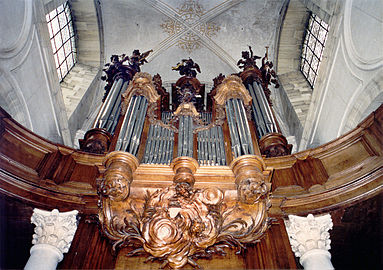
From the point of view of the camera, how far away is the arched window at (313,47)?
982 cm

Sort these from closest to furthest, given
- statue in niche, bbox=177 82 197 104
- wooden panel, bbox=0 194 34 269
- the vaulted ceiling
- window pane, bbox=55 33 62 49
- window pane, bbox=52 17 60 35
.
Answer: wooden panel, bbox=0 194 34 269, statue in niche, bbox=177 82 197 104, window pane, bbox=52 17 60 35, window pane, bbox=55 33 62 49, the vaulted ceiling

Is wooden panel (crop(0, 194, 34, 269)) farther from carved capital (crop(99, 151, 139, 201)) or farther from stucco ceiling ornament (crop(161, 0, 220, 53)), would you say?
stucco ceiling ornament (crop(161, 0, 220, 53))

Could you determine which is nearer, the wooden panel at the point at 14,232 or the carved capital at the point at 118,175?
the carved capital at the point at 118,175

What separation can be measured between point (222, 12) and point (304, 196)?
8.72m

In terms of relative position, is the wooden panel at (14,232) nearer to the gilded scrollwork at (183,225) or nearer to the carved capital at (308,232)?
the gilded scrollwork at (183,225)

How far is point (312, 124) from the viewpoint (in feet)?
26.6

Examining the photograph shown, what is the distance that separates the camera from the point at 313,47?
408 inches

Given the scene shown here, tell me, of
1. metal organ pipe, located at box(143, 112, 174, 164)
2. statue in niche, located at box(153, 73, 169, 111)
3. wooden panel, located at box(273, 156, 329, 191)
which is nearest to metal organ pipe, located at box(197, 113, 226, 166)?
metal organ pipe, located at box(143, 112, 174, 164)

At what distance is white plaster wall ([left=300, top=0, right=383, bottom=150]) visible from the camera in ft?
20.1

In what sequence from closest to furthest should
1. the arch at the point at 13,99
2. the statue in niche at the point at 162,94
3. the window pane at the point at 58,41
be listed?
the arch at the point at 13,99
the statue in niche at the point at 162,94
the window pane at the point at 58,41

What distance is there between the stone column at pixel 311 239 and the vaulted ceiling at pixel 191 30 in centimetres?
826

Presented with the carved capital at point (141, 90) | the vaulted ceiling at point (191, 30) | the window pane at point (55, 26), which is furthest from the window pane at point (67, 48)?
the carved capital at point (141, 90)

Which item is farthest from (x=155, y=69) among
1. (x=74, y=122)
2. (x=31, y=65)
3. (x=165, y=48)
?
(x=31, y=65)

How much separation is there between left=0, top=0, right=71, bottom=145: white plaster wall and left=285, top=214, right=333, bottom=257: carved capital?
16.7ft
